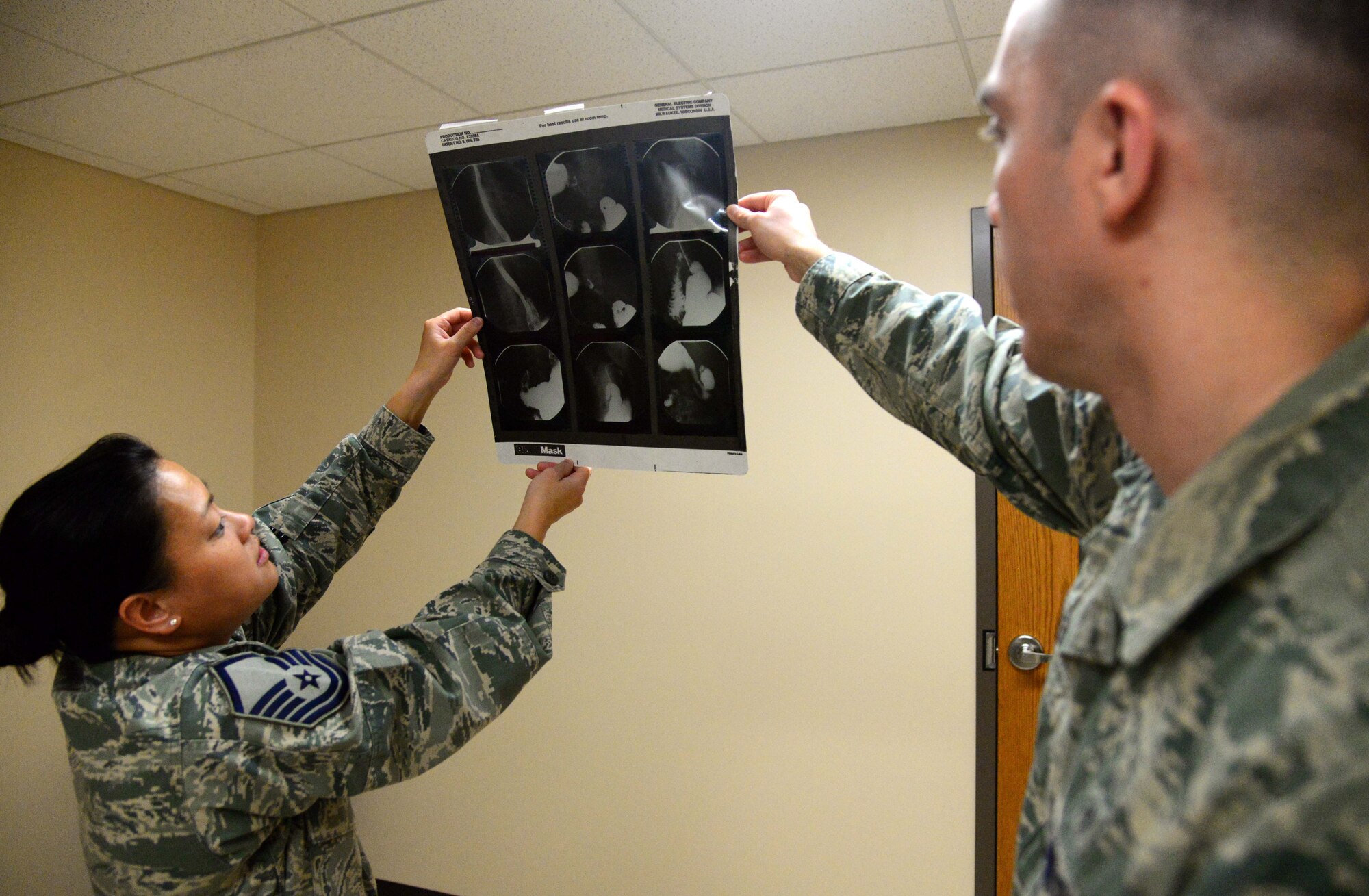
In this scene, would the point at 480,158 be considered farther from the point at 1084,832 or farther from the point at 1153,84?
the point at 1084,832

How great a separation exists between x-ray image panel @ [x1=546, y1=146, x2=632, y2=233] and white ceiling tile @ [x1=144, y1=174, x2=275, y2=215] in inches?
86.9

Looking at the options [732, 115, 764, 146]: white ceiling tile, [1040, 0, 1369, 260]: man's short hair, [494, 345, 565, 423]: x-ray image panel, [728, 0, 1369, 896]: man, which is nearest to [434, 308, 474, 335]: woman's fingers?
[494, 345, 565, 423]: x-ray image panel

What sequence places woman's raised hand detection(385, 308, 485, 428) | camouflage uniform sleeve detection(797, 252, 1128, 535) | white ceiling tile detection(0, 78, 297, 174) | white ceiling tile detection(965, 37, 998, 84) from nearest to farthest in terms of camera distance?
camouflage uniform sleeve detection(797, 252, 1128, 535), woman's raised hand detection(385, 308, 485, 428), white ceiling tile detection(965, 37, 998, 84), white ceiling tile detection(0, 78, 297, 174)

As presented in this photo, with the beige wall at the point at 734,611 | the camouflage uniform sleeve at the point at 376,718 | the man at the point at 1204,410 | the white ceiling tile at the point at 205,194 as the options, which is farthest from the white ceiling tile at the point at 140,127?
the man at the point at 1204,410

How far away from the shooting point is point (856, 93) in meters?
2.18

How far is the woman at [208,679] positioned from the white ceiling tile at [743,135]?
5.17 feet

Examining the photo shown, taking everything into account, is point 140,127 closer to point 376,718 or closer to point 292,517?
point 292,517

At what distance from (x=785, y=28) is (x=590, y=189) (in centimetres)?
90

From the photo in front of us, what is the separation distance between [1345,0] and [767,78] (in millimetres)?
1727

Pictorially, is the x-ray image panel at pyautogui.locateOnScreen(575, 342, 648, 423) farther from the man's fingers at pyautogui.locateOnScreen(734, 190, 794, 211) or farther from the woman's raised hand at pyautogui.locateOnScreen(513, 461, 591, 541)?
the man's fingers at pyautogui.locateOnScreen(734, 190, 794, 211)

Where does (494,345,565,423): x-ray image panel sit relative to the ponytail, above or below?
above

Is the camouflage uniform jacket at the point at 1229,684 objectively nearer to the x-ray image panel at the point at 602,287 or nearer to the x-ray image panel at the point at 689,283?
the x-ray image panel at the point at 689,283

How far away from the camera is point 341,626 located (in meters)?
3.12

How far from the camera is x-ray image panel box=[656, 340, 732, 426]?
121 centimetres
